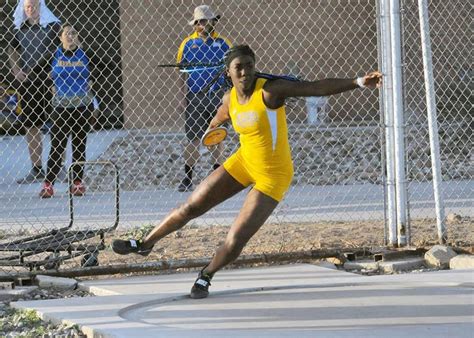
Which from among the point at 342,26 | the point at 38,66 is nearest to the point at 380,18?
the point at 38,66

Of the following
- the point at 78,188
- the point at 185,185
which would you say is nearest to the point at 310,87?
the point at 78,188

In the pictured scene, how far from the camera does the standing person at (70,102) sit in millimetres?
12383

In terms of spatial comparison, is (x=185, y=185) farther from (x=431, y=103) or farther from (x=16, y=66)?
(x=431, y=103)

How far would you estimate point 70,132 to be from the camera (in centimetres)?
1280

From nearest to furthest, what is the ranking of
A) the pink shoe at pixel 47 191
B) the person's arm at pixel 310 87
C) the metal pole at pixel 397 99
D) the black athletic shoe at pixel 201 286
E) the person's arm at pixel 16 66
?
the person's arm at pixel 310 87, the black athletic shoe at pixel 201 286, the metal pole at pixel 397 99, the person's arm at pixel 16 66, the pink shoe at pixel 47 191

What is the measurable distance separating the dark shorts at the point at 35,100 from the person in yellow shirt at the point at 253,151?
536 centimetres

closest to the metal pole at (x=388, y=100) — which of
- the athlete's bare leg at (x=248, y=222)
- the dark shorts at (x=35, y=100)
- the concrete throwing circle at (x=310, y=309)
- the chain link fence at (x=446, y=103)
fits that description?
the concrete throwing circle at (x=310, y=309)

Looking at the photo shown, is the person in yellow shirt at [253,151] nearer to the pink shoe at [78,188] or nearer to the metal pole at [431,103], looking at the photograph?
the metal pole at [431,103]

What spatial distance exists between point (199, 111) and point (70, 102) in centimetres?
131

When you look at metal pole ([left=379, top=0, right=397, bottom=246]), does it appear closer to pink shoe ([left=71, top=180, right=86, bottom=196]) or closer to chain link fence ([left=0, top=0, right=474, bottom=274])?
chain link fence ([left=0, top=0, right=474, bottom=274])

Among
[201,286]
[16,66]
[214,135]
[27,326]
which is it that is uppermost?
[16,66]

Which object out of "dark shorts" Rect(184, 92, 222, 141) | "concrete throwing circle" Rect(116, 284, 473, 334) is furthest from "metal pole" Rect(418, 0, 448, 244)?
"dark shorts" Rect(184, 92, 222, 141)

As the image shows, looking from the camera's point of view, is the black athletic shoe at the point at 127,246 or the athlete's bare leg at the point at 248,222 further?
the black athletic shoe at the point at 127,246

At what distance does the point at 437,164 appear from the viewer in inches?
368
